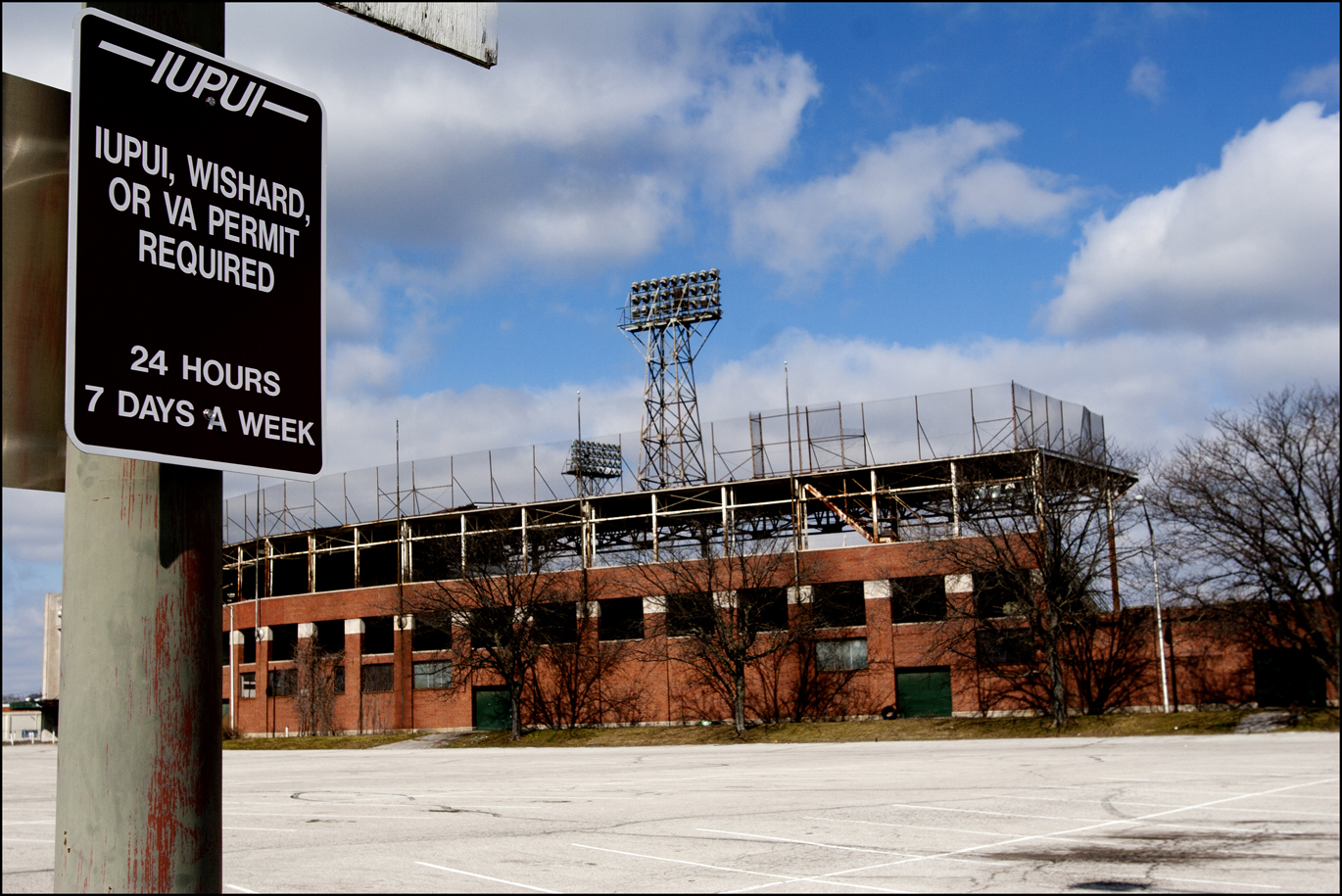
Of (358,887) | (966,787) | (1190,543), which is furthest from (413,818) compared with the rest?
(1190,543)

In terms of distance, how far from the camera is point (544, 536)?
5838 cm

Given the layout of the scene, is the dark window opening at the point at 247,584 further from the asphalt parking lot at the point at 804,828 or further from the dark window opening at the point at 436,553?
the asphalt parking lot at the point at 804,828

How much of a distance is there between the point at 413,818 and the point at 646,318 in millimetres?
51757

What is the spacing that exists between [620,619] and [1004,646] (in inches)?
735

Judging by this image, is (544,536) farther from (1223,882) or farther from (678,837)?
(1223,882)

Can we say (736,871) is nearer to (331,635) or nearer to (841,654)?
(841,654)

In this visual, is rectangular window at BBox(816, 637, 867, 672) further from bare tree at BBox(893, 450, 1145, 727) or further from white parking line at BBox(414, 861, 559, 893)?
white parking line at BBox(414, 861, 559, 893)

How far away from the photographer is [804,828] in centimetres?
1385

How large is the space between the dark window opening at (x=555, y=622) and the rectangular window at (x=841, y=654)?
12.4m

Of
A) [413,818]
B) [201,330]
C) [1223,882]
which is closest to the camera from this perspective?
[201,330]

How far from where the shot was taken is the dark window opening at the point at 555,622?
55.4m

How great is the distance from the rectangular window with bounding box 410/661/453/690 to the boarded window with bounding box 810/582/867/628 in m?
19.8

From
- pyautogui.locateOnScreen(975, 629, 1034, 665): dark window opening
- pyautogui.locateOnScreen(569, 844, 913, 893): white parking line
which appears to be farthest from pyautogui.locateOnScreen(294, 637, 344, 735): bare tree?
pyautogui.locateOnScreen(569, 844, 913, 893): white parking line

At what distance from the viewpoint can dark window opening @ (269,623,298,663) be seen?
66.5 metres
